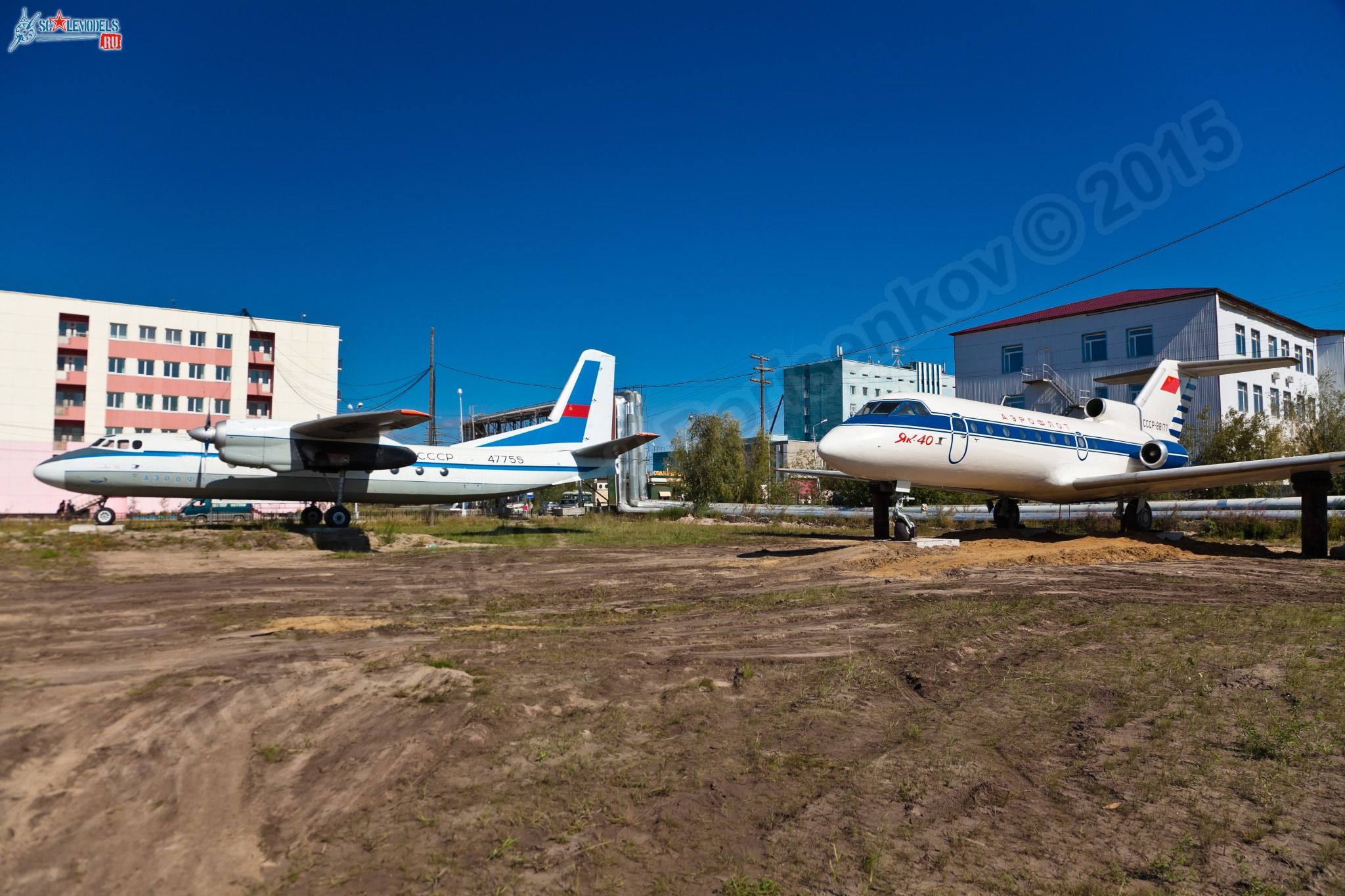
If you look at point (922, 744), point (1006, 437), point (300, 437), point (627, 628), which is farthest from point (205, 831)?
point (300, 437)

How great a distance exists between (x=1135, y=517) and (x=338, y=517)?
75.5 feet

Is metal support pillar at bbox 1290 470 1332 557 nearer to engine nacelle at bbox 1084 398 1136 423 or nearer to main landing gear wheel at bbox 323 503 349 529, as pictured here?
engine nacelle at bbox 1084 398 1136 423

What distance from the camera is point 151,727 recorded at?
3830 mm

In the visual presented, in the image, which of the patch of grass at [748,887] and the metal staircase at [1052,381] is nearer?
the patch of grass at [748,887]

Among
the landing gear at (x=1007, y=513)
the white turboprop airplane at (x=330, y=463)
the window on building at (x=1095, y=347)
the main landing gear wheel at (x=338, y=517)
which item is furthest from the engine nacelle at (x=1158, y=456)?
the window on building at (x=1095, y=347)

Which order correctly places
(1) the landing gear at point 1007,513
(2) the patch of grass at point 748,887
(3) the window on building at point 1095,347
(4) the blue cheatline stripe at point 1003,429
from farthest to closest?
1. (3) the window on building at point 1095,347
2. (1) the landing gear at point 1007,513
3. (4) the blue cheatline stripe at point 1003,429
4. (2) the patch of grass at point 748,887

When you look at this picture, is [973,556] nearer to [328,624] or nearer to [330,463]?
[328,624]

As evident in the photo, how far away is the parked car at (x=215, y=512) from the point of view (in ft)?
121

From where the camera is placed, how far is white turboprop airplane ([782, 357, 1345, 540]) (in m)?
15.2

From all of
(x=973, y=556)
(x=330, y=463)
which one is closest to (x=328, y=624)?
(x=973, y=556)

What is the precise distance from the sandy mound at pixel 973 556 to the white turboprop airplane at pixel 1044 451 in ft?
4.82

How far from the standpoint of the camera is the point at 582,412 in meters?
29.2

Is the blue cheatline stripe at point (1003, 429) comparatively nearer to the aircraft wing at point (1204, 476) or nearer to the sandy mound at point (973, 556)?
the aircraft wing at point (1204, 476)

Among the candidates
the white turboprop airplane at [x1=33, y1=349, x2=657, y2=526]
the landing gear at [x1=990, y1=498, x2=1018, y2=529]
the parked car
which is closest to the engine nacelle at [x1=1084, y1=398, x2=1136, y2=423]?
the landing gear at [x1=990, y1=498, x2=1018, y2=529]
